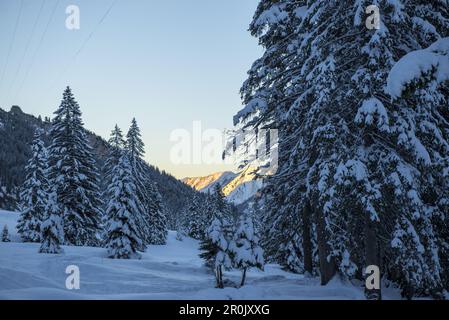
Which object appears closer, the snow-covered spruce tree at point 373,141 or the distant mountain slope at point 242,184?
the snow-covered spruce tree at point 373,141

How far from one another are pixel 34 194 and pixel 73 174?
7879mm

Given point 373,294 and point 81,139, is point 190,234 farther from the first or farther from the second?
point 373,294

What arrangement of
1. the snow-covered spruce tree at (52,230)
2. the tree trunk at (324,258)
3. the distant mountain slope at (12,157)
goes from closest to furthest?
1. the tree trunk at (324,258)
2. the snow-covered spruce tree at (52,230)
3. the distant mountain slope at (12,157)

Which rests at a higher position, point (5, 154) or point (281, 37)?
point (5, 154)

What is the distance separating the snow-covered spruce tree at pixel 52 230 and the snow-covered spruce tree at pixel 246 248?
1537cm

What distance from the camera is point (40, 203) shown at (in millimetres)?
38875

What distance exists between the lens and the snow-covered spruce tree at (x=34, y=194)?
38062mm

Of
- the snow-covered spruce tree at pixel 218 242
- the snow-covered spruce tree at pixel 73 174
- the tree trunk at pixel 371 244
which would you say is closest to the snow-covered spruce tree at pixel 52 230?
the snow-covered spruce tree at pixel 73 174

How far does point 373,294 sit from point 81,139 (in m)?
31.1

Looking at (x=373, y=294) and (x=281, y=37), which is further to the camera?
(x=281, y=37)

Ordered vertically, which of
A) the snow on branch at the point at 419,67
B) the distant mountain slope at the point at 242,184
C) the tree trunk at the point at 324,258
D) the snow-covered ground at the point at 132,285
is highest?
the snow on branch at the point at 419,67

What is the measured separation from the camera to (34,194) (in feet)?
128

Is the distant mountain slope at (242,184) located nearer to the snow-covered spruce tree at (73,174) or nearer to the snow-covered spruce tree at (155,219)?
the snow-covered spruce tree at (73,174)
